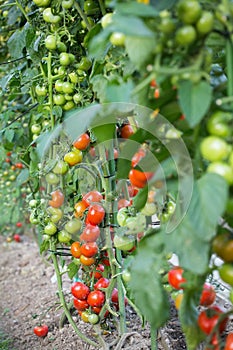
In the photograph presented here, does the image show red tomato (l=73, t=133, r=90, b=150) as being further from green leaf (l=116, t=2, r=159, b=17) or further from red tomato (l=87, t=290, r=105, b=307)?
green leaf (l=116, t=2, r=159, b=17)

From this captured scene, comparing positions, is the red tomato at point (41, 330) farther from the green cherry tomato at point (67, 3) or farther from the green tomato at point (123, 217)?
the green cherry tomato at point (67, 3)

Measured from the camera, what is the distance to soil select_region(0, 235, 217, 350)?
4.88 ft

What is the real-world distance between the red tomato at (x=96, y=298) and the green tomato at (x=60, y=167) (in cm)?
36

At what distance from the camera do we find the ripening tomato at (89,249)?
1273 mm

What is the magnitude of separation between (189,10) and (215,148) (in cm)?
19

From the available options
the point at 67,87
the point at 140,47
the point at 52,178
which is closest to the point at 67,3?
the point at 67,87

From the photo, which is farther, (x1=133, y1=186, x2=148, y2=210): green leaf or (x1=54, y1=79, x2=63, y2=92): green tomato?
(x1=54, y1=79, x2=63, y2=92): green tomato

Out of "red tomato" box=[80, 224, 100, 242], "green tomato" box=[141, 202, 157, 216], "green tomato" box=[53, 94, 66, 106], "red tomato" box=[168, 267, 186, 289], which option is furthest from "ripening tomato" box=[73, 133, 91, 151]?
"red tomato" box=[168, 267, 186, 289]

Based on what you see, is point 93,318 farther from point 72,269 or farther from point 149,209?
point 149,209

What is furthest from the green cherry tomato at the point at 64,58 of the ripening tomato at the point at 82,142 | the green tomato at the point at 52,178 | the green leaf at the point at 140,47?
the green leaf at the point at 140,47

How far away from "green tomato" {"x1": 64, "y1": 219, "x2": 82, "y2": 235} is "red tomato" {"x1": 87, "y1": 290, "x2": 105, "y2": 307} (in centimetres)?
19

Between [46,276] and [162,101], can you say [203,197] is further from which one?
[46,276]

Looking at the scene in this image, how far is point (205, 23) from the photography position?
627 millimetres

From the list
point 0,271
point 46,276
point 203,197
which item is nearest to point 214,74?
point 203,197
